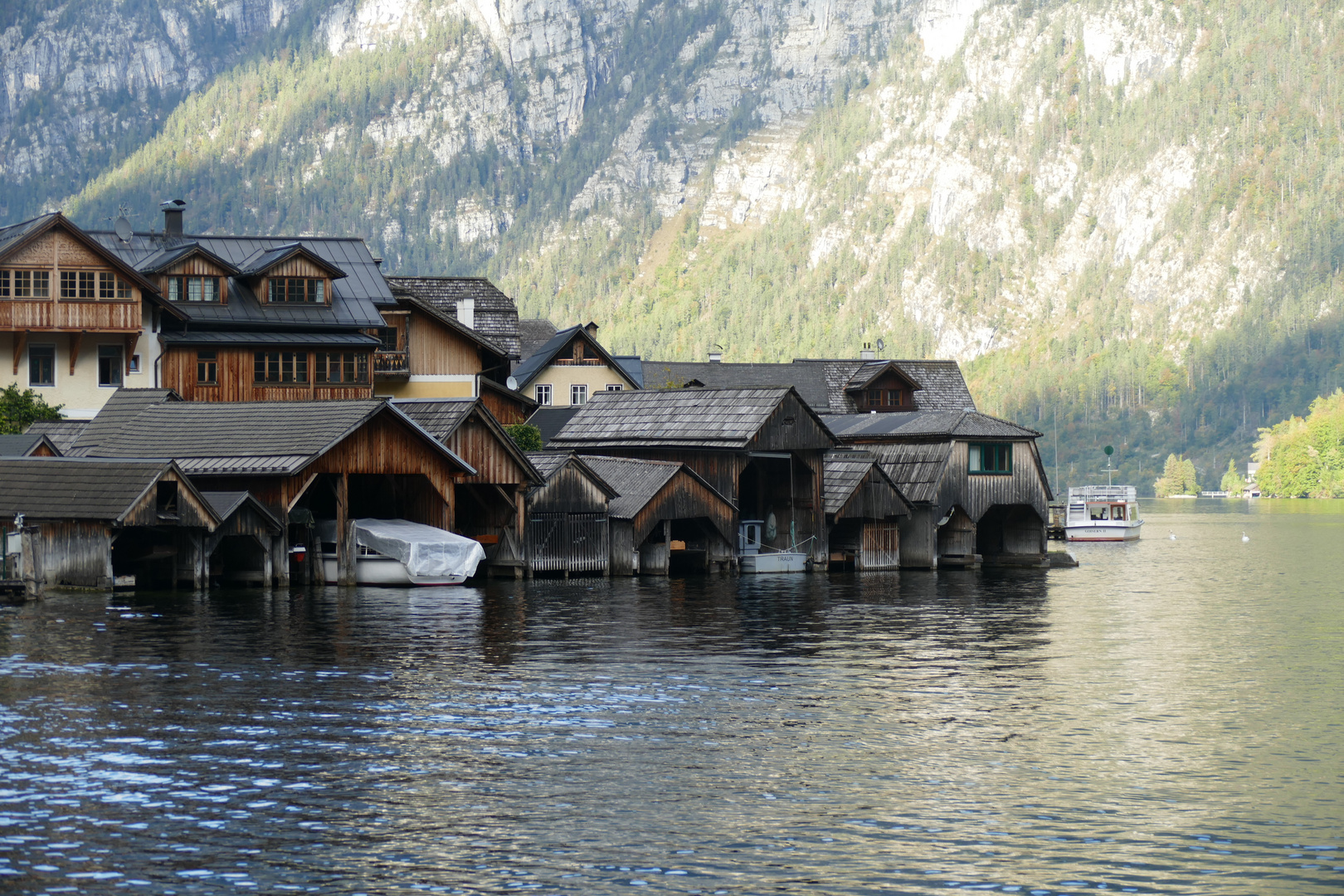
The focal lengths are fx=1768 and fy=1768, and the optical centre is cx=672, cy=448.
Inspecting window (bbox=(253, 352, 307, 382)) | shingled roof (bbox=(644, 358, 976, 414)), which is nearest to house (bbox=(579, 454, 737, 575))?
window (bbox=(253, 352, 307, 382))

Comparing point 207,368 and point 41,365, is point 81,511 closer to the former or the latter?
point 41,365

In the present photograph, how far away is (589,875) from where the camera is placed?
24516 millimetres

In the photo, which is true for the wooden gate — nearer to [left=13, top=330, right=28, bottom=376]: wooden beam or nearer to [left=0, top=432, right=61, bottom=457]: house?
[left=0, top=432, right=61, bottom=457]: house

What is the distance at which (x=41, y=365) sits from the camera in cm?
8681

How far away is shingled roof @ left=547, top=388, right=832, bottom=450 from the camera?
265ft

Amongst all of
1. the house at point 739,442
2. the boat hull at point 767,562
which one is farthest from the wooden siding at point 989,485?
the boat hull at point 767,562

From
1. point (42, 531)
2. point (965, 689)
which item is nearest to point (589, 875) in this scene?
point (965, 689)

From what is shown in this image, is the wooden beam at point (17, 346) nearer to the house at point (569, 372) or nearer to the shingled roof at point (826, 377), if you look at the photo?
the house at point (569, 372)

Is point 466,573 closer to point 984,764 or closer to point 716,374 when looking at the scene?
point 984,764

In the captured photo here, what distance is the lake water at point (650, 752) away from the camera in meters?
25.1

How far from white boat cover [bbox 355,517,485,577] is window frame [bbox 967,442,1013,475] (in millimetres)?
29614

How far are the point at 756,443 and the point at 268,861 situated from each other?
185 feet

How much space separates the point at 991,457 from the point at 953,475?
2871mm

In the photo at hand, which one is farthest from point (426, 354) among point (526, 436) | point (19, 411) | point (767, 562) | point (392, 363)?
point (767, 562)
